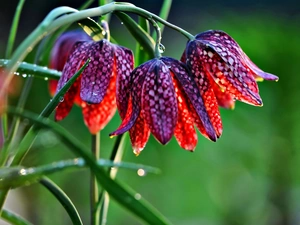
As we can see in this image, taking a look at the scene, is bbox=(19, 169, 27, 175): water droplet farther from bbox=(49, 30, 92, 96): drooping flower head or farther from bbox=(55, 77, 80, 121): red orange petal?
bbox=(49, 30, 92, 96): drooping flower head

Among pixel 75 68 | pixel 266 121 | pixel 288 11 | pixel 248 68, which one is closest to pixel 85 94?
pixel 75 68

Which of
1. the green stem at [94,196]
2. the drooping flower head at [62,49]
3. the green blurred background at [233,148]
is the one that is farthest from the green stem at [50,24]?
the green blurred background at [233,148]

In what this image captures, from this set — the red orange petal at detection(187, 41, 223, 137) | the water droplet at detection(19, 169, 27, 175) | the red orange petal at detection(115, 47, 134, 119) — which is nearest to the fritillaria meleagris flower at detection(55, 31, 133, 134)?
the red orange petal at detection(115, 47, 134, 119)

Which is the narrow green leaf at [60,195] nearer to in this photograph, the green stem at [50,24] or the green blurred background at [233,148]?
the green stem at [50,24]

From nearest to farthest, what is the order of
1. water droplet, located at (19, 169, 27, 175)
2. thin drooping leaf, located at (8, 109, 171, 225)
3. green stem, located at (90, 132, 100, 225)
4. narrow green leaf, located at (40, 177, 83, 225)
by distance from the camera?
thin drooping leaf, located at (8, 109, 171, 225) → water droplet, located at (19, 169, 27, 175) → narrow green leaf, located at (40, 177, 83, 225) → green stem, located at (90, 132, 100, 225)

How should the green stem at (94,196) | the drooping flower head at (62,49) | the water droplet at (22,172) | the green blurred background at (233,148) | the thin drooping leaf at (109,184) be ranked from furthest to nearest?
the green blurred background at (233,148) < the drooping flower head at (62,49) < the green stem at (94,196) < the water droplet at (22,172) < the thin drooping leaf at (109,184)

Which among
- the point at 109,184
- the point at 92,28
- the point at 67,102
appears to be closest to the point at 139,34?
the point at 92,28
